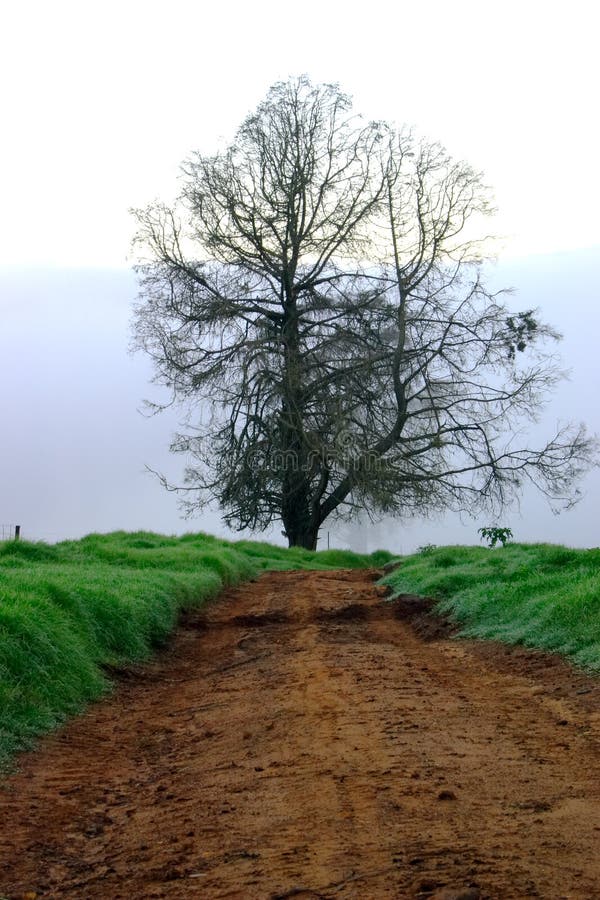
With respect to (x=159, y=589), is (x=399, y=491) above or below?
above

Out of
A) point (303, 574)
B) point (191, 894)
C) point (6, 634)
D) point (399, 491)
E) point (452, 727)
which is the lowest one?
point (191, 894)

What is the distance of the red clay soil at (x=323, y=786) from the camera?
340 cm

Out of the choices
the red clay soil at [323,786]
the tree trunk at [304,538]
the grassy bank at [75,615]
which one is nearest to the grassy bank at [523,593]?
the red clay soil at [323,786]

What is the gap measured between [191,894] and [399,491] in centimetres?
2275

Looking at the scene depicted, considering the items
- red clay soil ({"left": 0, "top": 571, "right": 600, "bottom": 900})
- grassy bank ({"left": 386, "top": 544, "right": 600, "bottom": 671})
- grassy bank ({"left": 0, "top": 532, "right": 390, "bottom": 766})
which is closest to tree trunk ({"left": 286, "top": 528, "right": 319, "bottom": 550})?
grassy bank ({"left": 0, "top": 532, "right": 390, "bottom": 766})

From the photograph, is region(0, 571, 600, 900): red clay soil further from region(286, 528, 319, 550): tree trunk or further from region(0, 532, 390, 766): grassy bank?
region(286, 528, 319, 550): tree trunk

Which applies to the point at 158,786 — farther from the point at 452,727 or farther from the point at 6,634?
the point at 6,634

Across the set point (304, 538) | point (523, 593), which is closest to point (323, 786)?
point (523, 593)

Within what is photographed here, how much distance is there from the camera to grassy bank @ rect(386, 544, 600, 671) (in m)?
8.41

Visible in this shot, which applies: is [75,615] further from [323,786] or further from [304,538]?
[304,538]

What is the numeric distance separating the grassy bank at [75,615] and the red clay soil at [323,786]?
0.86 feet

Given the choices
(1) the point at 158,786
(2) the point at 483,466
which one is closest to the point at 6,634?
(1) the point at 158,786

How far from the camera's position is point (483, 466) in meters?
26.7

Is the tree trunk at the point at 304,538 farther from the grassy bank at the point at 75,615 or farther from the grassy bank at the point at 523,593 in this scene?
the grassy bank at the point at 523,593
